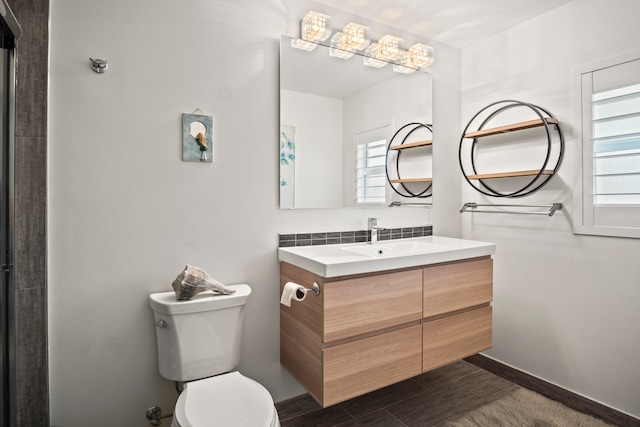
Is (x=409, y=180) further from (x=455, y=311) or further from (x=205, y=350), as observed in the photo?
(x=205, y=350)

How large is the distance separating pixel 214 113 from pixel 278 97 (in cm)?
38

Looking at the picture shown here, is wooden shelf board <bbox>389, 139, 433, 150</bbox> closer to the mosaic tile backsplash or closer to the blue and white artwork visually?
the mosaic tile backsplash

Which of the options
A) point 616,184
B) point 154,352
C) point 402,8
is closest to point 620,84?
point 616,184

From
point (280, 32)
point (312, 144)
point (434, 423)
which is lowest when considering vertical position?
point (434, 423)

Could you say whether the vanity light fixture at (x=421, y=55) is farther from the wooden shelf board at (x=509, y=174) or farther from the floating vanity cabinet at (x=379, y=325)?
the floating vanity cabinet at (x=379, y=325)

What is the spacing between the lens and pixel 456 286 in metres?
2.09

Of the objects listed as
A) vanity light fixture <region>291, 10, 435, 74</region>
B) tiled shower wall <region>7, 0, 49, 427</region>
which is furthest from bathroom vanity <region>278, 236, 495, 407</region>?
vanity light fixture <region>291, 10, 435, 74</region>

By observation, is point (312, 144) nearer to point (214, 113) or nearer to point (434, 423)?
point (214, 113)

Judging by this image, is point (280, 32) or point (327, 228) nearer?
point (280, 32)

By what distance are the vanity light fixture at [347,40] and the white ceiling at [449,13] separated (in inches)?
4.8

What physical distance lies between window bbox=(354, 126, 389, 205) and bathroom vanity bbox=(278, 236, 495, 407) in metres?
0.35

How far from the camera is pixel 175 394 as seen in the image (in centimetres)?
183

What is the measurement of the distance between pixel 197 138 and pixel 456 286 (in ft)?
→ 5.29

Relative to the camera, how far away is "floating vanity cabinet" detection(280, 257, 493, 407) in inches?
66.2
